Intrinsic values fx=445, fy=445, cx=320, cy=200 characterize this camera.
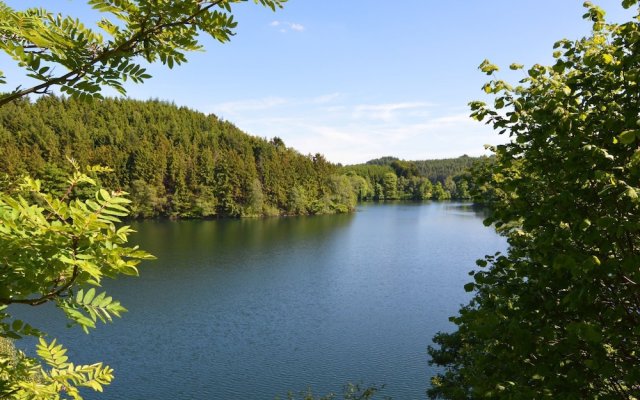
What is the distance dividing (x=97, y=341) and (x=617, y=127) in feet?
71.9

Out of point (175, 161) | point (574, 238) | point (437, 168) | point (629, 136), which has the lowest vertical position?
point (574, 238)

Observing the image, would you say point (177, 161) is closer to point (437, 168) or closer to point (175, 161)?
point (175, 161)

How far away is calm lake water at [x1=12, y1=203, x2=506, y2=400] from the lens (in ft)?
56.6

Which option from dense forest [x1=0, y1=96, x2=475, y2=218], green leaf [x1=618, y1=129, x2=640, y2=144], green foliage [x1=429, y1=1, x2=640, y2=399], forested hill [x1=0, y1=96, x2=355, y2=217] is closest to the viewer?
green leaf [x1=618, y1=129, x2=640, y2=144]

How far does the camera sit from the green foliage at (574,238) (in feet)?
11.8

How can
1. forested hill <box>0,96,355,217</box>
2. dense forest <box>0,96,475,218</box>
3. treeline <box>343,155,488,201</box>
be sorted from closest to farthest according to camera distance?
dense forest <box>0,96,475,218</box>
forested hill <box>0,96,355,217</box>
treeline <box>343,155,488,201</box>

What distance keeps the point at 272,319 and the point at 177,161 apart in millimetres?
58536

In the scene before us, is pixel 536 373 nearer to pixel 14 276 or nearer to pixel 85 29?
pixel 14 276

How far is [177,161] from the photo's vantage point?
76.5 m

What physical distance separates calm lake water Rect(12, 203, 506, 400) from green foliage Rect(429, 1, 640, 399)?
41.8 ft

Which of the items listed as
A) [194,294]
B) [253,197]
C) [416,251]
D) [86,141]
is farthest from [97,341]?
[86,141]

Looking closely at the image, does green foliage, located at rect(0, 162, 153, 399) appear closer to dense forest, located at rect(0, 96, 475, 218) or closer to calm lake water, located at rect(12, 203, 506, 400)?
calm lake water, located at rect(12, 203, 506, 400)

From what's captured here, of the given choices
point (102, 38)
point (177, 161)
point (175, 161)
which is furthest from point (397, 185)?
point (102, 38)

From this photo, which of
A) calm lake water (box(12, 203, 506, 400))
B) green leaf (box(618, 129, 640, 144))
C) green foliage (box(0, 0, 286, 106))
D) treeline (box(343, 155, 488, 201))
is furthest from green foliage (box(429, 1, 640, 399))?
treeline (box(343, 155, 488, 201))
